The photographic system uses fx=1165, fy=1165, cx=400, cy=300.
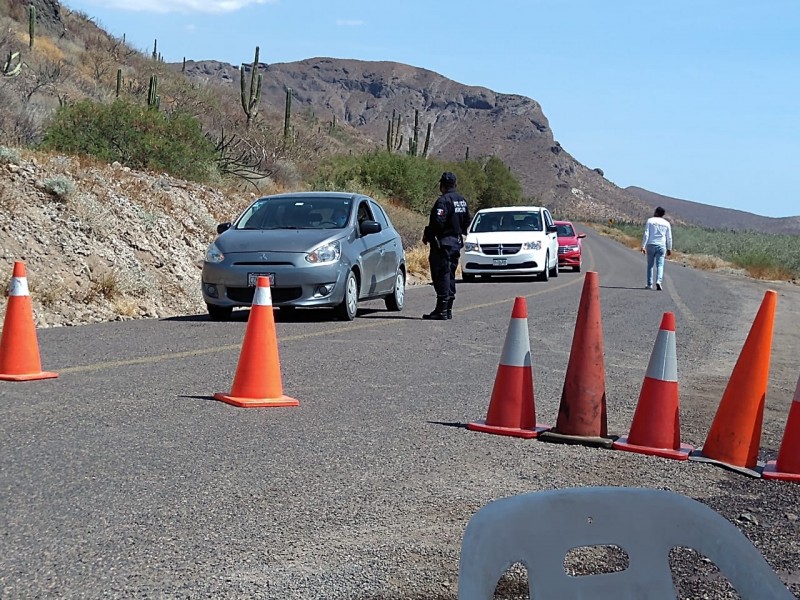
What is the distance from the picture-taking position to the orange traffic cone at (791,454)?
620cm

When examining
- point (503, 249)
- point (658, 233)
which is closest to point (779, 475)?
point (658, 233)

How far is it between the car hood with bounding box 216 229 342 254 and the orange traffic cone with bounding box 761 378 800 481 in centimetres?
872

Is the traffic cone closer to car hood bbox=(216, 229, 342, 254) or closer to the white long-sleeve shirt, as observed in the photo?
car hood bbox=(216, 229, 342, 254)

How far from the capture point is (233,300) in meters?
14.1

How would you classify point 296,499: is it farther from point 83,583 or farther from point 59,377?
point 59,377

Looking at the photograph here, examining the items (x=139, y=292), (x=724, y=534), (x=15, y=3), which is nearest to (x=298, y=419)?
(x=724, y=534)

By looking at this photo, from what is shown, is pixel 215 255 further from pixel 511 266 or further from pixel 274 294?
pixel 511 266

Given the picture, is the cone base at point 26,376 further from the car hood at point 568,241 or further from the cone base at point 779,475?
the car hood at point 568,241

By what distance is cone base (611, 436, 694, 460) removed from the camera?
655 centimetres

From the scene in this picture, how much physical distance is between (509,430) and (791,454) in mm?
1679

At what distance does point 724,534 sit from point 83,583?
2455 mm

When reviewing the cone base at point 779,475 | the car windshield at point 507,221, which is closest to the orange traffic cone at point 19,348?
the cone base at point 779,475

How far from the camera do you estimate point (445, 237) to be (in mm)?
15281

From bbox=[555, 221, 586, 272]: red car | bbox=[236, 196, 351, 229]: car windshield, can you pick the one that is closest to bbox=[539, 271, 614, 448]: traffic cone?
bbox=[236, 196, 351, 229]: car windshield
